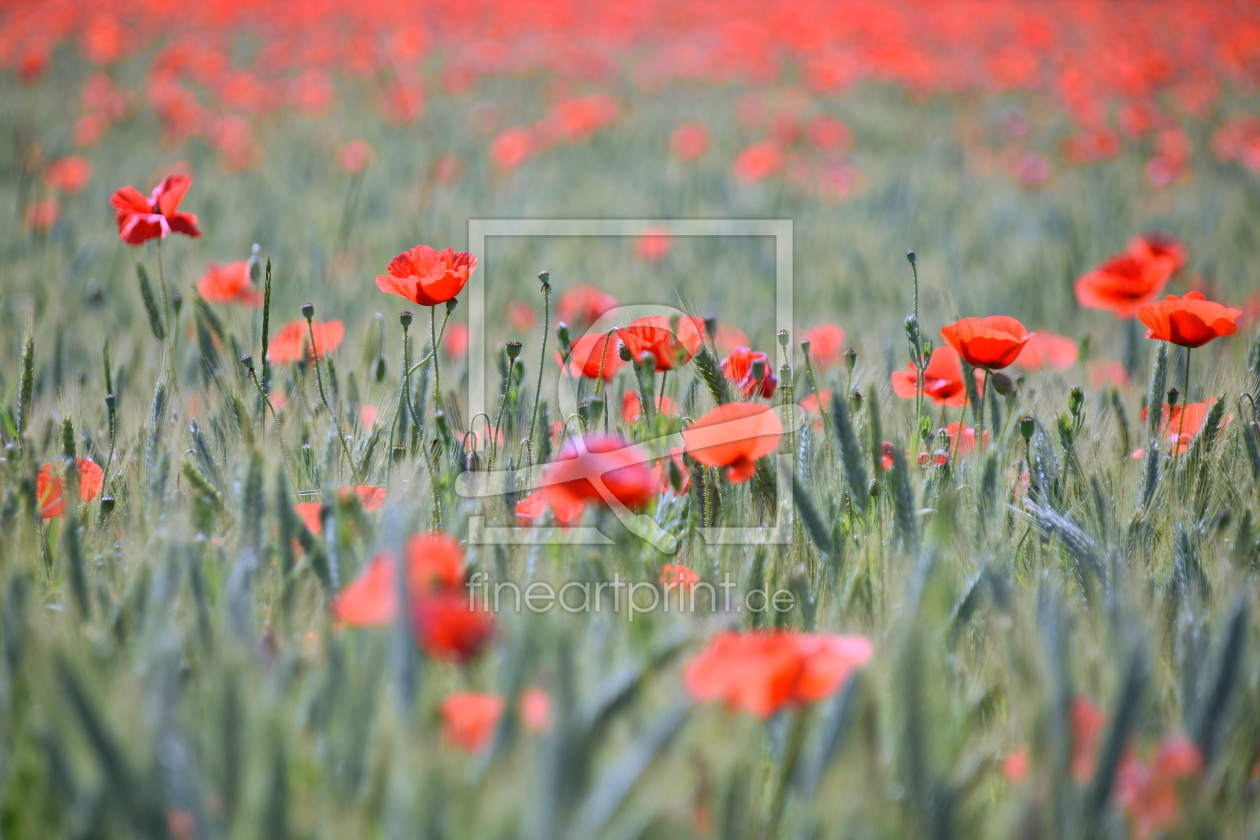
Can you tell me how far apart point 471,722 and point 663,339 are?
542 mm

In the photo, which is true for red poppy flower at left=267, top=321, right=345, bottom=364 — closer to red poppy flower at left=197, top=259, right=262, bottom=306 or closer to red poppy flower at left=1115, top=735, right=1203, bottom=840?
red poppy flower at left=197, top=259, right=262, bottom=306

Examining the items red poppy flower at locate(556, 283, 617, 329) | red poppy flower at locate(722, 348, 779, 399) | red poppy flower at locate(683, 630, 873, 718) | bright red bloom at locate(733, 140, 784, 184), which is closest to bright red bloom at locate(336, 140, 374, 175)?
bright red bloom at locate(733, 140, 784, 184)

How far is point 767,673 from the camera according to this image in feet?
1.61

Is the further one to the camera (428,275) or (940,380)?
(940,380)

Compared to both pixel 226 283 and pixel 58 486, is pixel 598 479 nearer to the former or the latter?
pixel 58 486

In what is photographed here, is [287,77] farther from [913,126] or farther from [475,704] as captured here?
[475,704]

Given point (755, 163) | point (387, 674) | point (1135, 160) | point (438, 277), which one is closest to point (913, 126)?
point (1135, 160)

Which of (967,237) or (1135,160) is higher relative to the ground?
(1135,160)

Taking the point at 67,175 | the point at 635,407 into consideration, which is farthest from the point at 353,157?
the point at 635,407

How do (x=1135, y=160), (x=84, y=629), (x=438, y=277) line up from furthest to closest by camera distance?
(x=1135, y=160)
(x=438, y=277)
(x=84, y=629)

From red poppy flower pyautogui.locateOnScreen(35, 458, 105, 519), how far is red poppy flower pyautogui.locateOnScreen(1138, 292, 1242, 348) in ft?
3.33

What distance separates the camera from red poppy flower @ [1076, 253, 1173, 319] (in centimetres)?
131

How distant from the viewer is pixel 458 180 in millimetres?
3010

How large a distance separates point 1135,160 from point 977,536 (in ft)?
9.72
